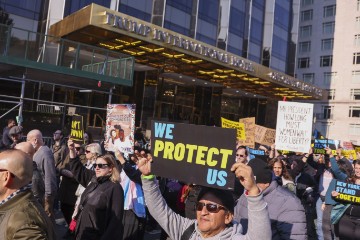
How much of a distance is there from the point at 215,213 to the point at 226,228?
0.45 feet

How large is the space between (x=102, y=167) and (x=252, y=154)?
5.50m

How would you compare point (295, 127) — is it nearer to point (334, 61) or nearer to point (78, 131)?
point (78, 131)

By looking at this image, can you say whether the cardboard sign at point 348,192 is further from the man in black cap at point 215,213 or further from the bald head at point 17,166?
the bald head at point 17,166

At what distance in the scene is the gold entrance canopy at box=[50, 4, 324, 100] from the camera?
17.3m

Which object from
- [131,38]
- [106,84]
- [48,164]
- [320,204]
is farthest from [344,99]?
[48,164]

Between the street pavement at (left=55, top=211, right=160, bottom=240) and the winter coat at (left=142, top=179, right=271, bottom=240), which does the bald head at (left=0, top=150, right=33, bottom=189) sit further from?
the street pavement at (left=55, top=211, right=160, bottom=240)

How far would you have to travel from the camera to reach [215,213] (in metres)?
2.56

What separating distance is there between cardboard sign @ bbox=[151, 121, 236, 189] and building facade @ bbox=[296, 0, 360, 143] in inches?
1910

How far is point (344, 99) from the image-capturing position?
5062 centimetres

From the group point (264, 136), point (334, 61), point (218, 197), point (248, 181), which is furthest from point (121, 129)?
point (334, 61)

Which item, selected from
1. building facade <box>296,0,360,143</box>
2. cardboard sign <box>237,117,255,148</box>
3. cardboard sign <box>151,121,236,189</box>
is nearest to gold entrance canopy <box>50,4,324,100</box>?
cardboard sign <box>237,117,255,148</box>

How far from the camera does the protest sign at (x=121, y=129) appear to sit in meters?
6.00

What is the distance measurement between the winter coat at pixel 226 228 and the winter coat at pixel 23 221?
81cm

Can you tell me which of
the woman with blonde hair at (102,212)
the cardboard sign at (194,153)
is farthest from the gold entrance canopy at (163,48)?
the cardboard sign at (194,153)
